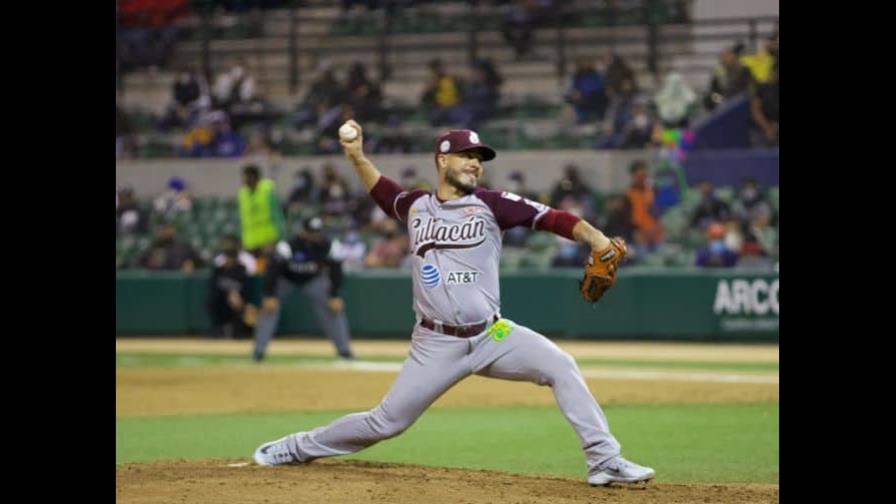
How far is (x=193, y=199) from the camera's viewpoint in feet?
83.6

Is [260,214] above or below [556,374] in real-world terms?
above

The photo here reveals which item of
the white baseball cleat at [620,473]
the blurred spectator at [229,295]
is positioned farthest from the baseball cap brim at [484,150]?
the blurred spectator at [229,295]

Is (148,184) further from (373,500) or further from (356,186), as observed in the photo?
(373,500)

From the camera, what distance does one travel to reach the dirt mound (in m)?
7.23

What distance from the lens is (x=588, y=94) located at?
24312 mm

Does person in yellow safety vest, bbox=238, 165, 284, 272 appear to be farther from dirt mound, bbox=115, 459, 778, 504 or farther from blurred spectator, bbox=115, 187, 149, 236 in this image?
dirt mound, bbox=115, 459, 778, 504

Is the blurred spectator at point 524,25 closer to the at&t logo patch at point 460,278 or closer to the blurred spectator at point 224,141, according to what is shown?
the blurred spectator at point 224,141

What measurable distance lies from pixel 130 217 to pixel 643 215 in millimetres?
9343

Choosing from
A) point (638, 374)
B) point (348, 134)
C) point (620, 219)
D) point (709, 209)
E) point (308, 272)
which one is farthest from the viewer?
point (709, 209)

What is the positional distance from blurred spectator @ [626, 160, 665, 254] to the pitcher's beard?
13701 mm

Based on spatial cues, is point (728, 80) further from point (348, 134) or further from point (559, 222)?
point (559, 222)

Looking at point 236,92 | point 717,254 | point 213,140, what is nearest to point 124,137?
point 213,140

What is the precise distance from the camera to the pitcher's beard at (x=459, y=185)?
7715 mm

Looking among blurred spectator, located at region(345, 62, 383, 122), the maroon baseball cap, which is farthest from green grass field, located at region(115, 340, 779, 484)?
blurred spectator, located at region(345, 62, 383, 122)
